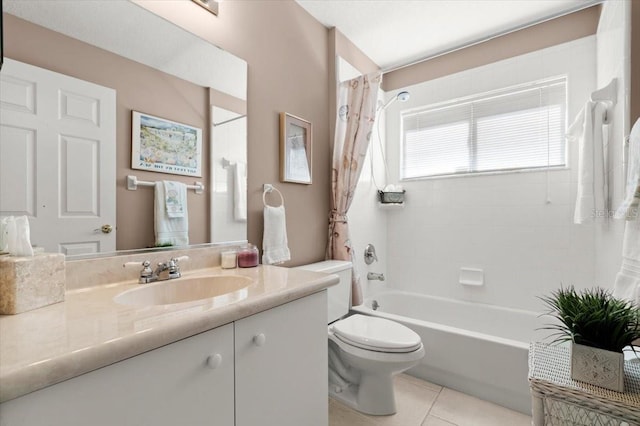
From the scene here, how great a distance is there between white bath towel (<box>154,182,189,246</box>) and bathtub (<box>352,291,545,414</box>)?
1380mm

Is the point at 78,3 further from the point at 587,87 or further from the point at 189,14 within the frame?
the point at 587,87

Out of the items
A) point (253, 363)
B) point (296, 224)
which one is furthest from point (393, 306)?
point (253, 363)

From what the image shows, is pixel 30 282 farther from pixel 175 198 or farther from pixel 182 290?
pixel 175 198

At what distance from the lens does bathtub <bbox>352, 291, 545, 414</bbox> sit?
1.70m

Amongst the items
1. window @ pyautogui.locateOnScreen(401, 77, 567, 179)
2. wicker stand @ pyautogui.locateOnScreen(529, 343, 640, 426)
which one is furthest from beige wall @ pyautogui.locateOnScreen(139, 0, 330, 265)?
wicker stand @ pyautogui.locateOnScreen(529, 343, 640, 426)

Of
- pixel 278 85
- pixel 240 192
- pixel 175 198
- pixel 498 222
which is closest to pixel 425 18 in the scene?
pixel 278 85

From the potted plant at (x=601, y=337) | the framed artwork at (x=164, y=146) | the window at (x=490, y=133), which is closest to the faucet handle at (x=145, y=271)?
the framed artwork at (x=164, y=146)

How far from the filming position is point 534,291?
235 centimetres

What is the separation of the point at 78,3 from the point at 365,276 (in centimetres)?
243

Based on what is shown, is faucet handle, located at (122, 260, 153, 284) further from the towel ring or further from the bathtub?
the bathtub

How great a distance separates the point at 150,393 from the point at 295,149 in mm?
1564

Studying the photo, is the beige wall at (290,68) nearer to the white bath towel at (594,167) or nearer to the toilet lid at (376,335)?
the white bath towel at (594,167)

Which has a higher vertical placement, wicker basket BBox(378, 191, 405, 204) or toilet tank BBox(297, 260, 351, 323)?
wicker basket BBox(378, 191, 405, 204)

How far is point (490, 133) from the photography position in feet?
8.37
